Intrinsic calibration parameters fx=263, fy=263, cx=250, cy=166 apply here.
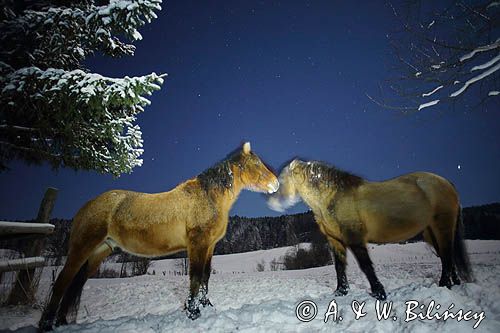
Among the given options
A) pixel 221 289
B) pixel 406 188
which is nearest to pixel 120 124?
pixel 221 289

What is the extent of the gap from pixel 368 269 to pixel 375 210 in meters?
0.78

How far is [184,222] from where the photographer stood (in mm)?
3385

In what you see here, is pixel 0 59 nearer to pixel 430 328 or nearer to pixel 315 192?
pixel 315 192

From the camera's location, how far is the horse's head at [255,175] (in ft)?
12.4

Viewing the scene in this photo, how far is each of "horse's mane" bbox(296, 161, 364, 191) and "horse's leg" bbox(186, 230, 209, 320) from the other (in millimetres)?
1882

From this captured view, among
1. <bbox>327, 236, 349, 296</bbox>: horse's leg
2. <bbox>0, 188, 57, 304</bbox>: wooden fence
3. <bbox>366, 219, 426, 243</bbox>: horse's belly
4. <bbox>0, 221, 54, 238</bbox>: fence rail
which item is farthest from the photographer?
<bbox>0, 188, 57, 304</bbox>: wooden fence

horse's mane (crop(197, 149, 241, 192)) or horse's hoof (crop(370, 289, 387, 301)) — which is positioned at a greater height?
horse's mane (crop(197, 149, 241, 192))

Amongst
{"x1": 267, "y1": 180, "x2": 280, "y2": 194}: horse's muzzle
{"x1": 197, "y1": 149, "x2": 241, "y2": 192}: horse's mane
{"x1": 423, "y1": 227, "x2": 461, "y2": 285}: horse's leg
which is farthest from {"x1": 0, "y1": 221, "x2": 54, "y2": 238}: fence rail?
{"x1": 423, "y1": 227, "x2": 461, "y2": 285}: horse's leg

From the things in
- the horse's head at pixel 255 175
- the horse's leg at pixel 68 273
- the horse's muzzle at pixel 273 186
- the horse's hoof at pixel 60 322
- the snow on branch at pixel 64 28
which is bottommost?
the horse's hoof at pixel 60 322

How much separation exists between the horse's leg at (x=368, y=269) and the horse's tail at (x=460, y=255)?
5.04 ft

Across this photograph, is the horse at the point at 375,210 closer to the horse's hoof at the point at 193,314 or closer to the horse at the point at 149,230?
the horse at the point at 149,230

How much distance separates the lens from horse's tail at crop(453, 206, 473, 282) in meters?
3.88

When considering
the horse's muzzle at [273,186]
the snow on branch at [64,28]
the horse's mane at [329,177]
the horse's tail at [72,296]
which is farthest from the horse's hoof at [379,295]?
the snow on branch at [64,28]

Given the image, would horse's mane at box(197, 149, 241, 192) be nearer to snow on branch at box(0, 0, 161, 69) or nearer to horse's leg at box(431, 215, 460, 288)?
snow on branch at box(0, 0, 161, 69)
